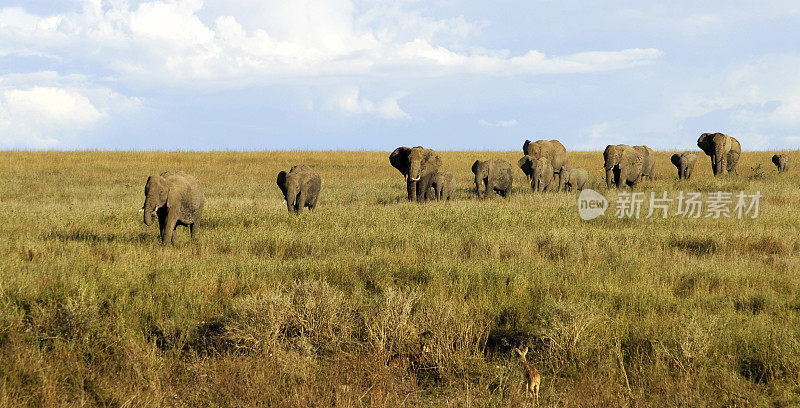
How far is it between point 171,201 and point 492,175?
12.7 meters

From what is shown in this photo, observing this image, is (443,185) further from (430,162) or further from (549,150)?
(549,150)

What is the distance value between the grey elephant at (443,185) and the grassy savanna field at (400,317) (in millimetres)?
7176

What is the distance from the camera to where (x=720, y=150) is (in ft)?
89.2

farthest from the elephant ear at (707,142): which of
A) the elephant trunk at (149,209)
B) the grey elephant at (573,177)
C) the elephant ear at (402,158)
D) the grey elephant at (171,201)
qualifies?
the elephant trunk at (149,209)

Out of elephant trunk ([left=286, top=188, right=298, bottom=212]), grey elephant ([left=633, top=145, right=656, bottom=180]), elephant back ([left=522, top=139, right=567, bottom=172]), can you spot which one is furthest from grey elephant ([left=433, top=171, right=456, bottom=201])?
grey elephant ([left=633, top=145, right=656, bottom=180])

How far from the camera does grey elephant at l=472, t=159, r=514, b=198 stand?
20.4 m

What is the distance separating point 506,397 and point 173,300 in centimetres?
412

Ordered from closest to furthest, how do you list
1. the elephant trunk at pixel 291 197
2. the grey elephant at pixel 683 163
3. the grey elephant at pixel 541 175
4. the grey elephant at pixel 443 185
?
the elephant trunk at pixel 291 197
the grey elephant at pixel 443 185
the grey elephant at pixel 541 175
the grey elephant at pixel 683 163

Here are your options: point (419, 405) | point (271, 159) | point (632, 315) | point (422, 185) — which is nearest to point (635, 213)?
point (422, 185)

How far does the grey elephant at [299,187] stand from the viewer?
15109 millimetres

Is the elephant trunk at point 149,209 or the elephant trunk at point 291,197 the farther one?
the elephant trunk at point 291,197

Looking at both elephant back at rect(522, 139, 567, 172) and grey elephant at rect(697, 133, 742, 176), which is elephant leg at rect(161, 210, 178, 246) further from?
grey elephant at rect(697, 133, 742, 176)

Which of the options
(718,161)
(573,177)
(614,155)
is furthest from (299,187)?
(718,161)

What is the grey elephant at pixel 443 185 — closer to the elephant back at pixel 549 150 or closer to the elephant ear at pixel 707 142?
the elephant back at pixel 549 150
